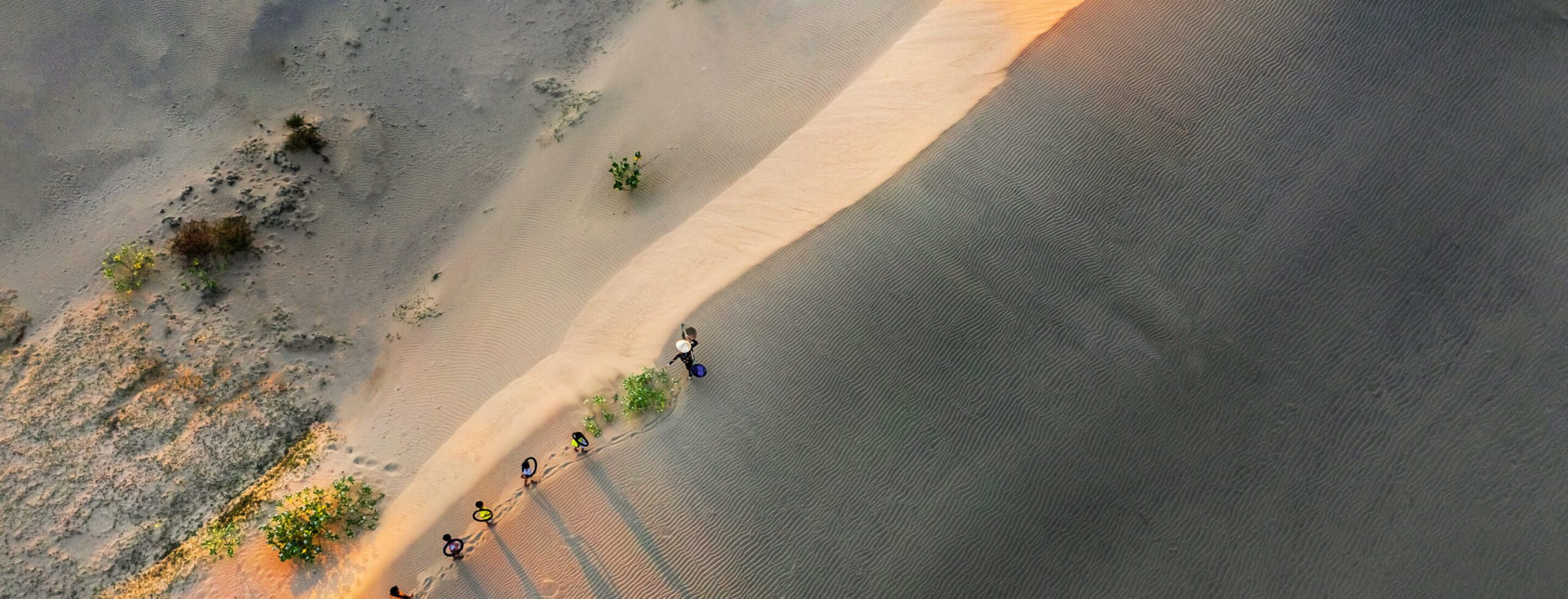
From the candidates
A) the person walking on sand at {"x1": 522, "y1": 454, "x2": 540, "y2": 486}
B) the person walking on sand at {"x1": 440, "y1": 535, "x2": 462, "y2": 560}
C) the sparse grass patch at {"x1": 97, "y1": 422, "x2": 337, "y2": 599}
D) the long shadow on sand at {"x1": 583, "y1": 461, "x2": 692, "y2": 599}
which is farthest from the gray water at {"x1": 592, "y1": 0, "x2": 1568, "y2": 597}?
the sparse grass patch at {"x1": 97, "y1": 422, "x2": 337, "y2": 599}

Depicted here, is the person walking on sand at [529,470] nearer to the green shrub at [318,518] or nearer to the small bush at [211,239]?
the green shrub at [318,518]

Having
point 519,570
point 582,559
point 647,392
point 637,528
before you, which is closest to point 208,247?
point 519,570

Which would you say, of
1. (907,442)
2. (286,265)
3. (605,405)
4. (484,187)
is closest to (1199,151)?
(907,442)

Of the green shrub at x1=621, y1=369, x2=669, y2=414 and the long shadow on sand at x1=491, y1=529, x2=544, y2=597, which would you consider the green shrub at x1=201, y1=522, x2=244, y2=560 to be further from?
the green shrub at x1=621, y1=369, x2=669, y2=414

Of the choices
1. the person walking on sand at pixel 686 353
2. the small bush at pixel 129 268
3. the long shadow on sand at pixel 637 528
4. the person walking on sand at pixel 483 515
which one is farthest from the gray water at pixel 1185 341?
the small bush at pixel 129 268

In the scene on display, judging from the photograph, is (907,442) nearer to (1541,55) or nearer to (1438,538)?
(1438,538)

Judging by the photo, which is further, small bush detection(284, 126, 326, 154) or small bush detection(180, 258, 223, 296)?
small bush detection(284, 126, 326, 154)

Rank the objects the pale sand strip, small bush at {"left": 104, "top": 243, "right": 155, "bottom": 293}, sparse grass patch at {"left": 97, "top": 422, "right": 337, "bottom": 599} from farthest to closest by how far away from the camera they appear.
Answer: small bush at {"left": 104, "top": 243, "right": 155, "bottom": 293} < the pale sand strip < sparse grass patch at {"left": 97, "top": 422, "right": 337, "bottom": 599}
